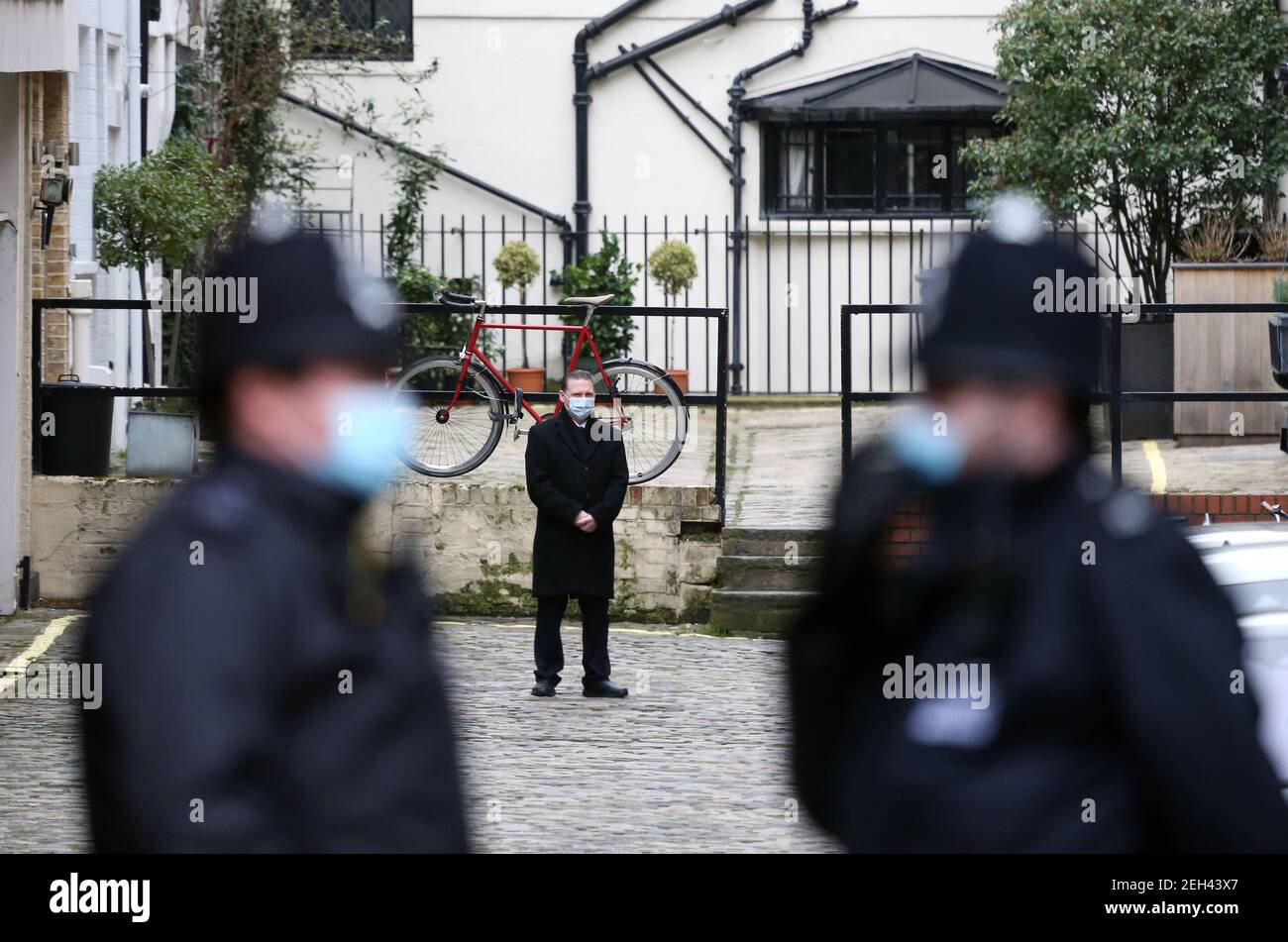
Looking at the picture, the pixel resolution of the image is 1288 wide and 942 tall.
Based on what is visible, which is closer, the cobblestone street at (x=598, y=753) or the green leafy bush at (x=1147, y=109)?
the cobblestone street at (x=598, y=753)

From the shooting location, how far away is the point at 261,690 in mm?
2420

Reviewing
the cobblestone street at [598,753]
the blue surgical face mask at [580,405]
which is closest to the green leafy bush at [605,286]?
the cobblestone street at [598,753]

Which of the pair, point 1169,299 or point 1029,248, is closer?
point 1029,248

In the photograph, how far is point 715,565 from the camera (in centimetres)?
1283

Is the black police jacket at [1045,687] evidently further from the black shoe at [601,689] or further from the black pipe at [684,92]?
the black pipe at [684,92]

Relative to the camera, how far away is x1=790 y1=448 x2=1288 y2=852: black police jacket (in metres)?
2.54

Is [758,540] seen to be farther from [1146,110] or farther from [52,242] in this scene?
[1146,110]

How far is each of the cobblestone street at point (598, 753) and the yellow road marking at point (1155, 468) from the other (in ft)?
8.77

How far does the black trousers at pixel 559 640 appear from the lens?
416 inches

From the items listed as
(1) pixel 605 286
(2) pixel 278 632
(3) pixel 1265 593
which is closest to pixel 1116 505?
(2) pixel 278 632

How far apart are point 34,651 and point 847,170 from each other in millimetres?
12097
